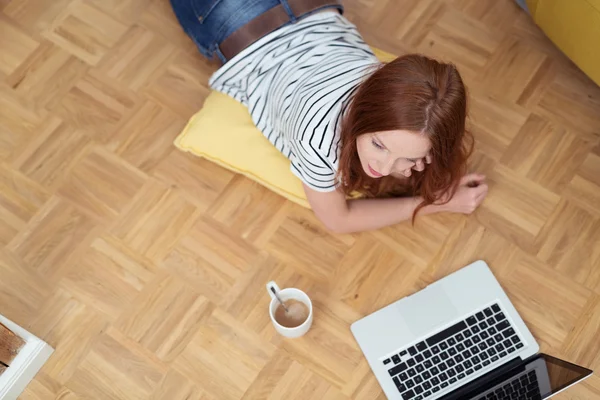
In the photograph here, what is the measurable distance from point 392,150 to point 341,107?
148 millimetres

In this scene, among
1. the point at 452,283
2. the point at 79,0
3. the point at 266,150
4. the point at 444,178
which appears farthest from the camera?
the point at 79,0

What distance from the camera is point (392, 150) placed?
1.02 meters

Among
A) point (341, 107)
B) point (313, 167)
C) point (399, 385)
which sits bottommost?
point (399, 385)

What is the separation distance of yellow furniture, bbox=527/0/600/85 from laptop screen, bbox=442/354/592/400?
0.64 m

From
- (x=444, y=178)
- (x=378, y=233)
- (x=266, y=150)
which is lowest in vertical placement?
(x=378, y=233)

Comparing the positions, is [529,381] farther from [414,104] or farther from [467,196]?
[414,104]

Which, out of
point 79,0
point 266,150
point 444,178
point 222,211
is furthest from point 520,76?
point 79,0

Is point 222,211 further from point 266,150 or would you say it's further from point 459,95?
point 459,95

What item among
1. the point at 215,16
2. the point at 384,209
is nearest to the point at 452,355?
the point at 384,209

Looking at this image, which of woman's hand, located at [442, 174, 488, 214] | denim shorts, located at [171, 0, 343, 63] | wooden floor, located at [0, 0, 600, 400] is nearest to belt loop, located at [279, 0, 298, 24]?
denim shorts, located at [171, 0, 343, 63]

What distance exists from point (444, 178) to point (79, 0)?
111 cm

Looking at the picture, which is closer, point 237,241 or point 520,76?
point 237,241

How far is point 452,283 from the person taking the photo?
1.35 m

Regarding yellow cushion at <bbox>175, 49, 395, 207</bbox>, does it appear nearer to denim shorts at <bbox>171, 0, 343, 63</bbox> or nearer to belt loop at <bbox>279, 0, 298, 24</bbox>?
denim shorts at <bbox>171, 0, 343, 63</bbox>
